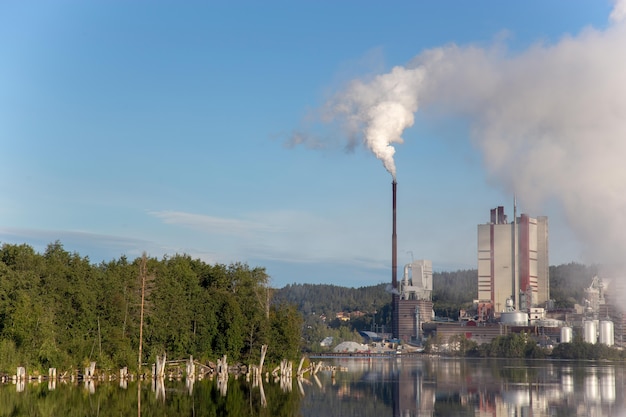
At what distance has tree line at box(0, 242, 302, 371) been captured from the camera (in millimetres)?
82250

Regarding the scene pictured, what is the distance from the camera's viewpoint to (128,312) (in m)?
94.6

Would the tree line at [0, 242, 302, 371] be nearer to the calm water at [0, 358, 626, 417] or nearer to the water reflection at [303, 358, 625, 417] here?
the calm water at [0, 358, 626, 417]

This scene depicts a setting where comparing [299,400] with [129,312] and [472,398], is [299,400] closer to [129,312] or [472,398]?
[472,398]

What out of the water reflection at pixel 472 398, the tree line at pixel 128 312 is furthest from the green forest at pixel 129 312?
the water reflection at pixel 472 398

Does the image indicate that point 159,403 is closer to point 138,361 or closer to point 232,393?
point 232,393

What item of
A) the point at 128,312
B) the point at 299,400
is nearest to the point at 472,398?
the point at 299,400

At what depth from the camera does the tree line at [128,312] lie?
82.2 m

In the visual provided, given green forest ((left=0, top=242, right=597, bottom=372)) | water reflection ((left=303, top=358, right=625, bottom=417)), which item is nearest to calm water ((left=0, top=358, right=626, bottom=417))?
water reflection ((left=303, top=358, right=625, bottom=417))

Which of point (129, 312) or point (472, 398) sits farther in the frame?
point (129, 312)

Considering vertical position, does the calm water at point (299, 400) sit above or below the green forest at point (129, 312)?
below

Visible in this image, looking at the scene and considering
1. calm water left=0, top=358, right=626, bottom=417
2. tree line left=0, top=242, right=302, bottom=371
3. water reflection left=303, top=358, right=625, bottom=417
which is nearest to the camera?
calm water left=0, top=358, right=626, bottom=417

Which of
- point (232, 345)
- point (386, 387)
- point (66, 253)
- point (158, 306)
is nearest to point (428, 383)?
point (386, 387)

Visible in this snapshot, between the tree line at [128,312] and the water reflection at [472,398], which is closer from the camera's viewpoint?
the water reflection at [472,398]

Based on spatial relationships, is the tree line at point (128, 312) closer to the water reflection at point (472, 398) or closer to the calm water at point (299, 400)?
the calm water at point (299, 400)
